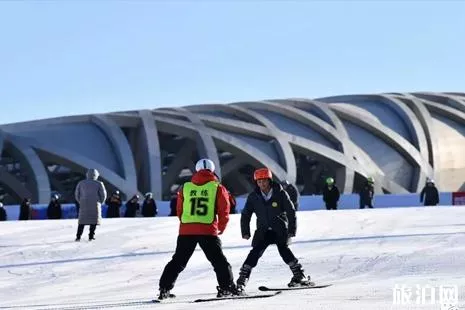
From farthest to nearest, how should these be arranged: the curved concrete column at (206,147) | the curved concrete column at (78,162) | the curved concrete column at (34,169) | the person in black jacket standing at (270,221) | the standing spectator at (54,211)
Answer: the curved concrete column at (206,147)
the curved concrete column at (78,162)
the curved concrete column at (34,169)
the standing spectator at (54,211)
the person in black jacket standing at (270,221)

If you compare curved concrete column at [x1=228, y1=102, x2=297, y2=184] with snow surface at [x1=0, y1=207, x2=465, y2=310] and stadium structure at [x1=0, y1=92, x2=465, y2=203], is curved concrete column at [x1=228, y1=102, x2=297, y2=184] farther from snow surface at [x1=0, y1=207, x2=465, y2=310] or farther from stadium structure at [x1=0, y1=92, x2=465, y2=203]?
snow surface at [x1=0, y1=207, x2=465, y2=310]

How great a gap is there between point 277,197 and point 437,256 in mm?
3196

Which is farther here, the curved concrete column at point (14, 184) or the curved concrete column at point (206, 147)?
the curved concrete column at point (206, 147)

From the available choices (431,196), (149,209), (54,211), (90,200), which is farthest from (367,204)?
(90,200)

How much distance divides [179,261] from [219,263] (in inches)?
13.0

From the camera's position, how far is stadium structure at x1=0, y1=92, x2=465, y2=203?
4109cm

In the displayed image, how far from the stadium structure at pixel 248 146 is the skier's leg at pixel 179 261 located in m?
31.4

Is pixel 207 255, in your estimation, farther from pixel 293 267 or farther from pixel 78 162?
pixel 78 162

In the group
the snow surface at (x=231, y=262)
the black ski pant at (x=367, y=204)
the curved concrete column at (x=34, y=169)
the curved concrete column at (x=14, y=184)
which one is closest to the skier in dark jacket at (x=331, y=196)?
the black ski pant at (x=367, y=204)

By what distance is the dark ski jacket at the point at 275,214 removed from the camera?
8.39m

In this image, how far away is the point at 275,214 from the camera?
840 centimetres

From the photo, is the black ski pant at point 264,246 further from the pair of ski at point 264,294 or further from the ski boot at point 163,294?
the ski boot at point 163,294

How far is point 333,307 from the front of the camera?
21.1 ft

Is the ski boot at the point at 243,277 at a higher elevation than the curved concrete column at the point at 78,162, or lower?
lower
